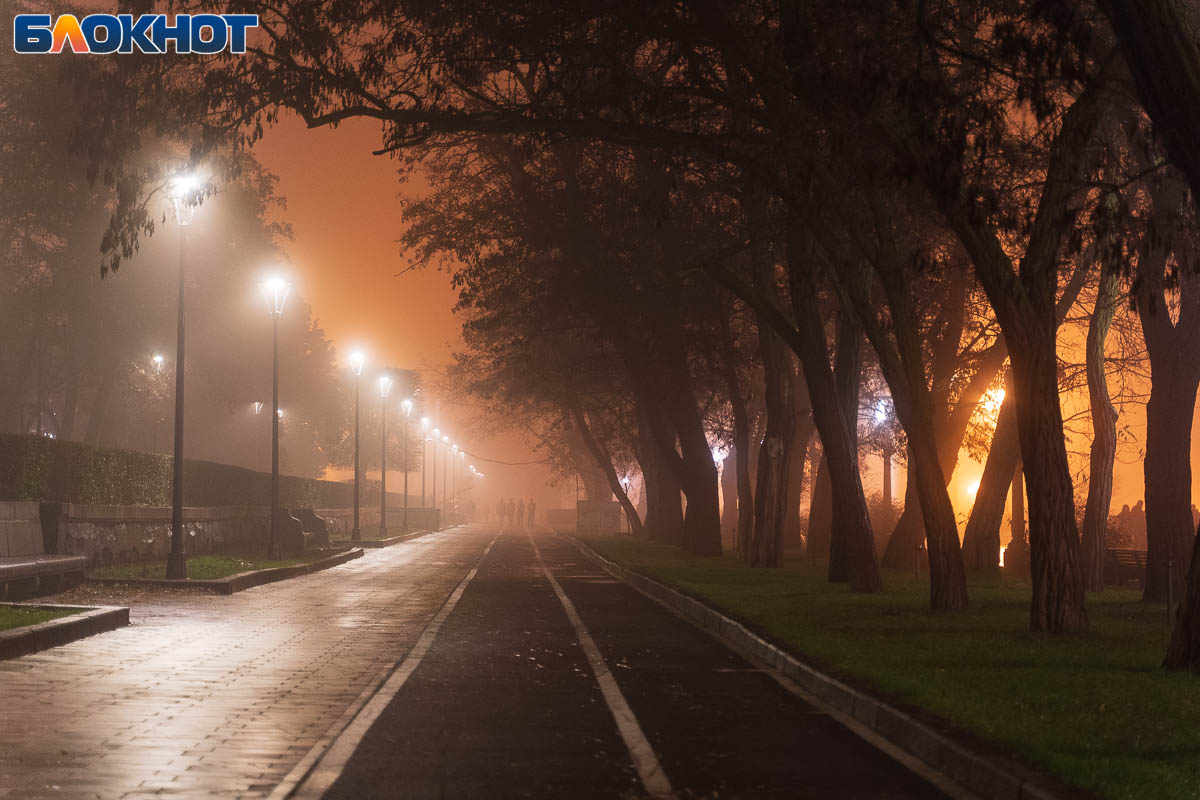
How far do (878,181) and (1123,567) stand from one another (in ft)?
46.6

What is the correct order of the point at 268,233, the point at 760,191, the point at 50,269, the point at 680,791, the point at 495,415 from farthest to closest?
1. the point at 495,415
2. the point at 268,233
3. the point at 50,269
4. the point at 760,191
5. the point at 680,791

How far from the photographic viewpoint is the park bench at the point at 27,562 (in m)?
21.4

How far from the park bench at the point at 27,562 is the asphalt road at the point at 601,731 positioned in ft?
24.7

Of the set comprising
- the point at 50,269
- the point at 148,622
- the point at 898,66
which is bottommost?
the point at 148,622

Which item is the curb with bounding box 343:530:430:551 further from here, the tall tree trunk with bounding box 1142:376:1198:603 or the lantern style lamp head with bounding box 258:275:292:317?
the tall tree trunk with bounding box 1142:376:1198:603

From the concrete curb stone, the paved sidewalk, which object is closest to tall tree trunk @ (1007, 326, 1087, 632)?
the paved sidewalk

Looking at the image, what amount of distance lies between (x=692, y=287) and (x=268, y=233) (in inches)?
1281

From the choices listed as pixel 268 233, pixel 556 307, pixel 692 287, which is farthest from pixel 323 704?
pixel 268 233

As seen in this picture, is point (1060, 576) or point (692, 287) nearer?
point (1060, 576)

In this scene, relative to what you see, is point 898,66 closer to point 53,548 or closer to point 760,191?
point 760,191

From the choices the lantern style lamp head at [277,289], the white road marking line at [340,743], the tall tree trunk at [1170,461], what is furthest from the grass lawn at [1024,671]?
the lantern style lamp head at [277,289]

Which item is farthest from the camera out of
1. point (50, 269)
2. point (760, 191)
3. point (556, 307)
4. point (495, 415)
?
point (495, 415)

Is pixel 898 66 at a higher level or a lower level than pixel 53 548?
higher

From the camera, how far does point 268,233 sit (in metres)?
62.0
